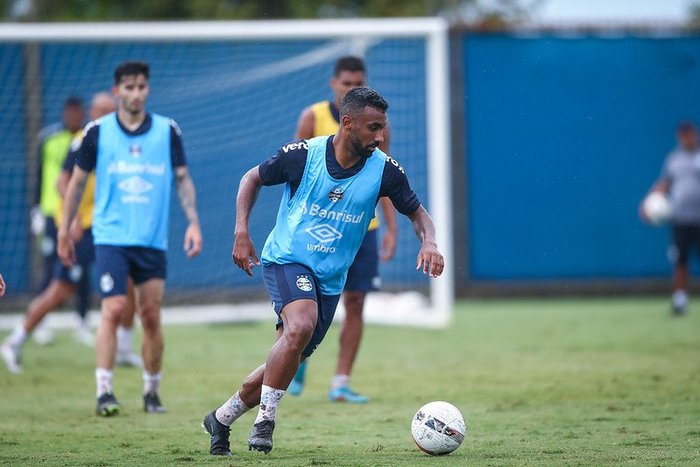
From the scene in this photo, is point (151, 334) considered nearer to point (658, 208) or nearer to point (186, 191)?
point (186, 191)

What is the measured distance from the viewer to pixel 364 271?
968 cm

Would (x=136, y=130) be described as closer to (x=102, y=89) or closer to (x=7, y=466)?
(x=7, y=466)

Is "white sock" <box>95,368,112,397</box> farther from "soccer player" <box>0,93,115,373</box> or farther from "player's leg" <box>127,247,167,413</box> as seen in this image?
"soccer player" <box>0,93,115,373</box>

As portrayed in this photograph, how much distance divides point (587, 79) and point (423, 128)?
170 inches

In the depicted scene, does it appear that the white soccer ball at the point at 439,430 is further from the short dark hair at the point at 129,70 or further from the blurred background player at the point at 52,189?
the blurred background player at the point at 52,189

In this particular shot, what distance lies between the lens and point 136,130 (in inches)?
368

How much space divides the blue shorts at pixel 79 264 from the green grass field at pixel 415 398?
0.91 meters

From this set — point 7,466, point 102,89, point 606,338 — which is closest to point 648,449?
point 7,466

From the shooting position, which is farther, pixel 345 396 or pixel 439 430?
pixel 345 396

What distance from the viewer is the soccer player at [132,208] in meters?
9.08

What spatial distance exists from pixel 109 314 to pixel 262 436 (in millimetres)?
2550

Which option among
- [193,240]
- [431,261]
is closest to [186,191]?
[193,240]

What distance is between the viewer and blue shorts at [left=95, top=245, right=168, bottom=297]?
9.02 m

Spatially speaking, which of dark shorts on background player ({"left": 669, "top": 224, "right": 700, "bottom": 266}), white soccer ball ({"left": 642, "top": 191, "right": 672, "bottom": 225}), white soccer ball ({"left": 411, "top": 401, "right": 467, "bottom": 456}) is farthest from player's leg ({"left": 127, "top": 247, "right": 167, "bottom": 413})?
white soccer ball ({"left": 642, "top": 191, "right": 672, "bottom": 225})
